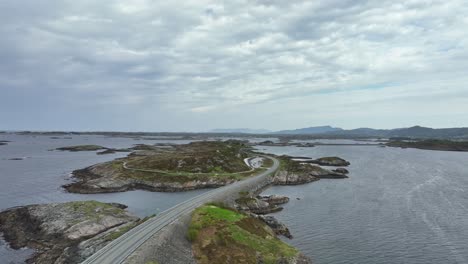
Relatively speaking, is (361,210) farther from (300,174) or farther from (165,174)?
(165,174)

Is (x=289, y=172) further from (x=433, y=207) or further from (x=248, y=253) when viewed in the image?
(x=248, y=253)

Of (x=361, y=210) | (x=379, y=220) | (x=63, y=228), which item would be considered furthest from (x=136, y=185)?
(x=379, y=220)

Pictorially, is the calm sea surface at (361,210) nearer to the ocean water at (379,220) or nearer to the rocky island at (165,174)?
the ocean water at (379,220)

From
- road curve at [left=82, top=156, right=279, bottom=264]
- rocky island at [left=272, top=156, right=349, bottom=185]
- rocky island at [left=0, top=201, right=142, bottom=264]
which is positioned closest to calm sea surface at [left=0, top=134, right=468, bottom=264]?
rocky island at [left=0, top=201, right=142, bottom=264]

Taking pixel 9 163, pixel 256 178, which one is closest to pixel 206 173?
pixel 256 178

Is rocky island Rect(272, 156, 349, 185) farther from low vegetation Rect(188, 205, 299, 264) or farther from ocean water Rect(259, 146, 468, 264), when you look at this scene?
low vegetation Rect(188, 205, 299, 264)

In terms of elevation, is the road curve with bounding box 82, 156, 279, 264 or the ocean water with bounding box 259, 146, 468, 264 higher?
the road curve with bounding box 82, 156, 279, 264

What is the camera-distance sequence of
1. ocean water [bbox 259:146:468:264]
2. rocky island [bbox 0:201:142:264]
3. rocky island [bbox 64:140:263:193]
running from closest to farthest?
rocky island [bbox 0:201:142:264] → ocean water [bbox 259:146:468:264] → rocky island [bbox 64:140:263:193]

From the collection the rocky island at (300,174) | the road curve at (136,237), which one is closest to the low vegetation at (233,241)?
the road curve at (136,237)
